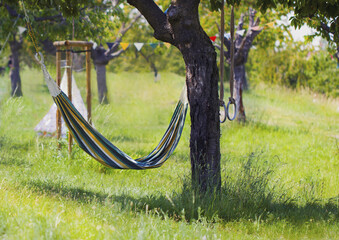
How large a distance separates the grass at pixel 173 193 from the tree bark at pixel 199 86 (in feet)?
0.76

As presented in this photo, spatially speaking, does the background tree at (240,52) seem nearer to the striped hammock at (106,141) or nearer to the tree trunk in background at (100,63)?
the striped hammock at (106,141)

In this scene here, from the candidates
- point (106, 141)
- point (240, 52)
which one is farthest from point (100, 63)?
point (106, 141)

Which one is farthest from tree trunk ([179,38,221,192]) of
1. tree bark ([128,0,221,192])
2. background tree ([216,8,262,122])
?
background tree ([216,8,262,122])

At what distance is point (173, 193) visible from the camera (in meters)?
4.03

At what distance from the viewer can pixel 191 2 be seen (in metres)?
4.02

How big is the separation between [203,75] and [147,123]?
24.8 ft

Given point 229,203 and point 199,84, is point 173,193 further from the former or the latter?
point 199,84

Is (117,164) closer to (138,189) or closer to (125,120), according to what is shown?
(138,189)

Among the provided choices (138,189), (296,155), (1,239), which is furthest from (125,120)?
(1,239)

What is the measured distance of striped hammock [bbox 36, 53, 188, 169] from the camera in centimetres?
412

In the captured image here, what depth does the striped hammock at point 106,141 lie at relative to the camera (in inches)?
162

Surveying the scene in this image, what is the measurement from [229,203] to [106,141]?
52.2 inches

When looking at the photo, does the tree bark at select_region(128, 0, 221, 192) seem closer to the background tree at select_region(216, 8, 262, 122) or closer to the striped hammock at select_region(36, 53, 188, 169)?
the striped hammock at select_region(36, 53, 188, 169)

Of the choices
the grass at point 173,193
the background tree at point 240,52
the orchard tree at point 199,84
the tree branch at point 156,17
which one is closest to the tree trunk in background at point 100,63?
the background tree at point 240,52
